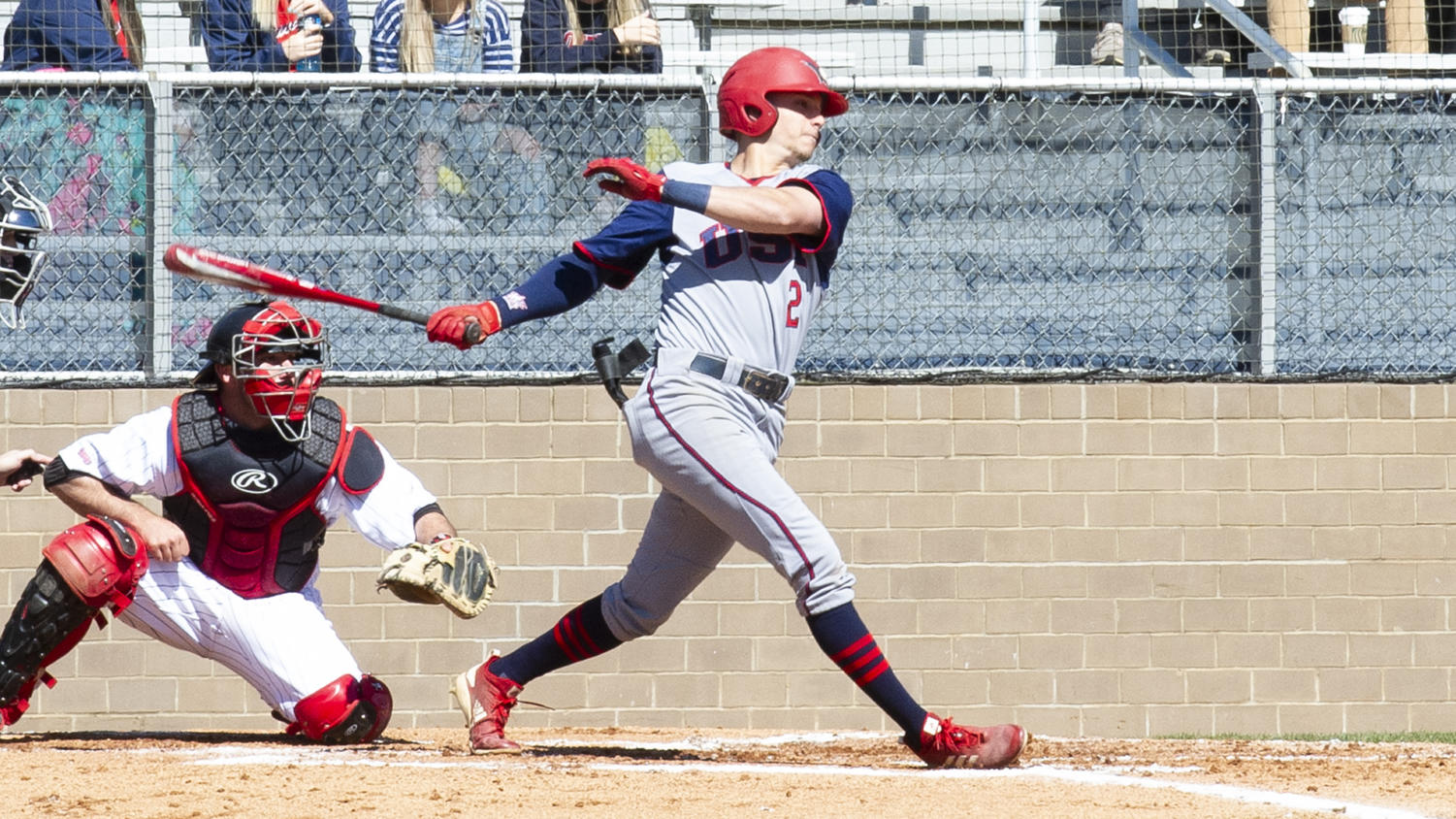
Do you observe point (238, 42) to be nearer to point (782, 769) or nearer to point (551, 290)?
point (551, 290)

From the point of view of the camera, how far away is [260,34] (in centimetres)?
704

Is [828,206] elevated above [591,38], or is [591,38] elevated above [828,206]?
[591,38]

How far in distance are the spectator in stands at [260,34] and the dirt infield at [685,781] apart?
303 centimetres

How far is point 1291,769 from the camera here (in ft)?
14.8

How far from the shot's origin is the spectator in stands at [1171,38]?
7633 millimetres

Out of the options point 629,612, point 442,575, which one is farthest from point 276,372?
point 629,612

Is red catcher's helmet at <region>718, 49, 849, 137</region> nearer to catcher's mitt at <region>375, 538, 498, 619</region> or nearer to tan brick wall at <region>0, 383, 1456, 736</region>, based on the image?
catcher's mitt at <region>375, 538, 498, 619</region>

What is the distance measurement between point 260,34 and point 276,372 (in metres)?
2.70

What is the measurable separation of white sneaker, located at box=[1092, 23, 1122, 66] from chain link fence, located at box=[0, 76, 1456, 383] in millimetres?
630

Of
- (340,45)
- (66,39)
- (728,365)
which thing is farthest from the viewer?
(340,45)

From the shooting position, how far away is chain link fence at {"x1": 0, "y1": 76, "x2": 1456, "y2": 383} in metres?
6.87

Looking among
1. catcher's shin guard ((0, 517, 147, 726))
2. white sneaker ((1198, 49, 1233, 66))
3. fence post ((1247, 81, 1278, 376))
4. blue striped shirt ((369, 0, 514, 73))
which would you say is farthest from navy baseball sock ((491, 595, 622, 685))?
white sneaker ((1198, 49, 1233, 66))

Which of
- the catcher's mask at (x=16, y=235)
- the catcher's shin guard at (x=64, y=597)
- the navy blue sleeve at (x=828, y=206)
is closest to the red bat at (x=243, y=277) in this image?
the catcher's mask at (x=16, y=235)

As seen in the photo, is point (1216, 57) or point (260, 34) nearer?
point (260, 34)
